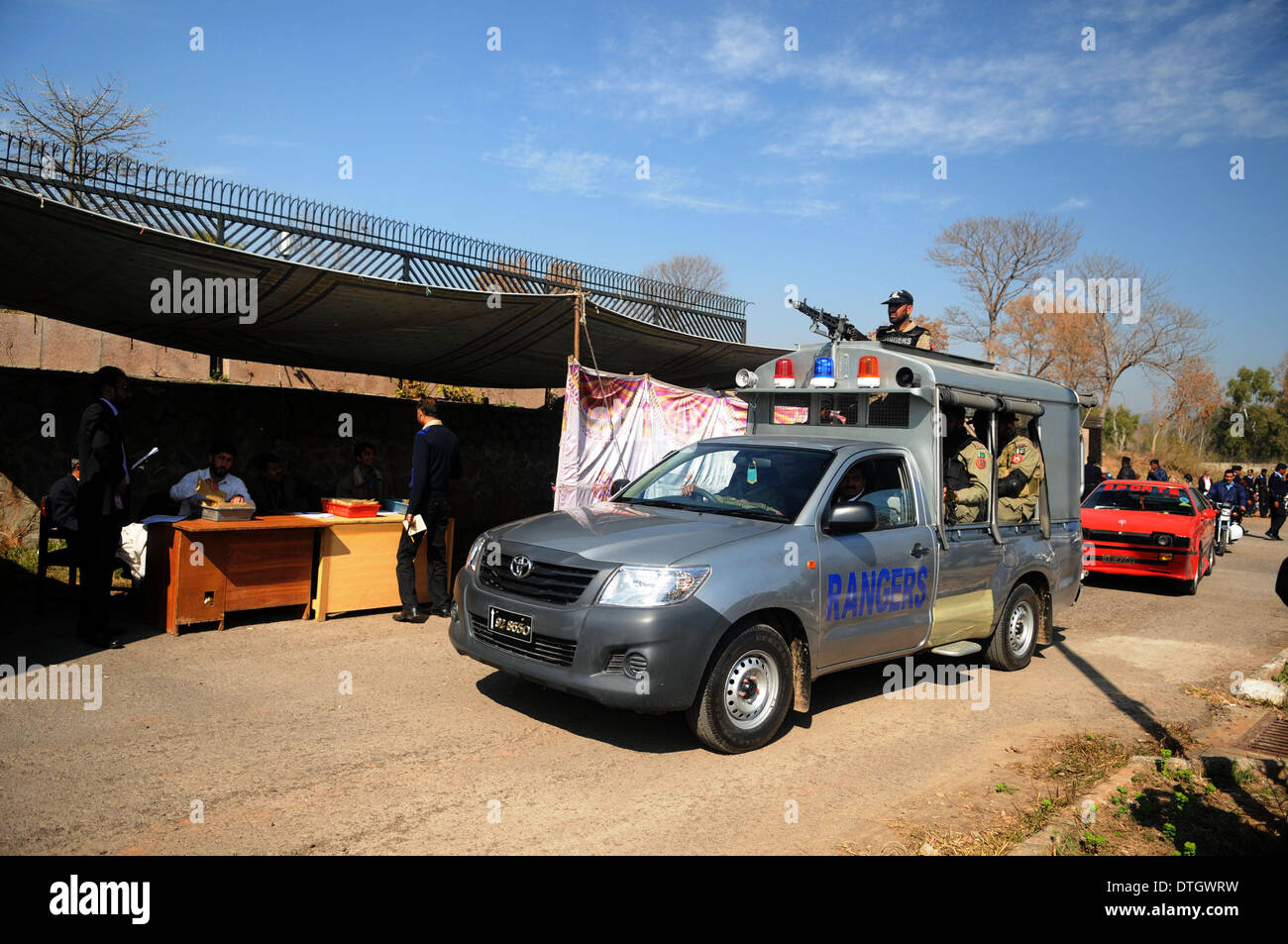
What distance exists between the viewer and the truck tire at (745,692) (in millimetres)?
5160

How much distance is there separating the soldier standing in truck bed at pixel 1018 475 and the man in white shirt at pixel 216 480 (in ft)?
22.7

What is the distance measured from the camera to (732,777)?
5.02 metres

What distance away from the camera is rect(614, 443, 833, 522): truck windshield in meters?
6.00

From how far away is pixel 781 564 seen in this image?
5.43 meters

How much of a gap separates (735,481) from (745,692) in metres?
1.59

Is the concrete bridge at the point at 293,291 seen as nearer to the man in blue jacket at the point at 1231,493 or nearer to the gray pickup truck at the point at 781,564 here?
the gray pickup truck at the point at 781,564

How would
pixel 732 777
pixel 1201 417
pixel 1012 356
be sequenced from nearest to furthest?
pixel 732 777, pixel 1012 356, pixel 1201 417

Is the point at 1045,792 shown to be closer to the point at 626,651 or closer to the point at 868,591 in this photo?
the point at 868,591

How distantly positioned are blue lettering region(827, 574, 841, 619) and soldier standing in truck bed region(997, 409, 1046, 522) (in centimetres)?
274

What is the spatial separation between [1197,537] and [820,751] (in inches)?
409
